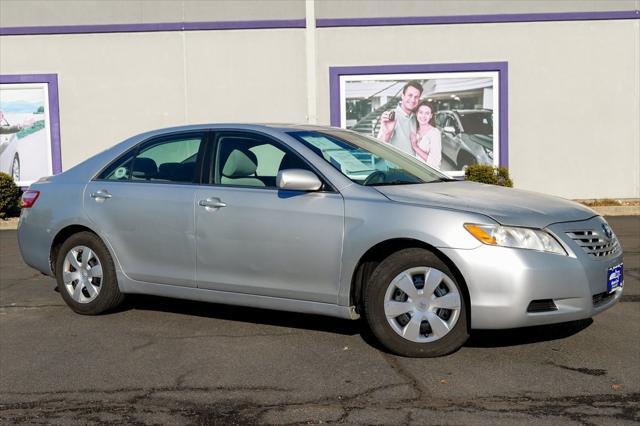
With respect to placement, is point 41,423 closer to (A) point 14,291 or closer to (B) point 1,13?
(A) point 14,291

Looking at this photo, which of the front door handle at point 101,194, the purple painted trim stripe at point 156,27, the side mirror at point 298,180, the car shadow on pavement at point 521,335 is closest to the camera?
the side mirror at point 298,180

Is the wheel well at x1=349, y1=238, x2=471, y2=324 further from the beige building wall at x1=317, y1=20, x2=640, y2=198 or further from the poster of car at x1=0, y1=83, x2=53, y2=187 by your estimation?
the poster of car at x1=0, y1=83, x2=53, y2=187

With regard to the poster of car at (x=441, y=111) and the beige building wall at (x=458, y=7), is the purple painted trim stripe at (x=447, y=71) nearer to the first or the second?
the poster of car at (x=441, y=111)

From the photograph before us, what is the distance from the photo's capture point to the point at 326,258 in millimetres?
5438

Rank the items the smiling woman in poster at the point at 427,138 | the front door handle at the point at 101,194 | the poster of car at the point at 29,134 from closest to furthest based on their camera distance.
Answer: the front door handle at the point at 101,194
the smiling woman in poster at the point at 427,138
the poster of car at the point at 29,134

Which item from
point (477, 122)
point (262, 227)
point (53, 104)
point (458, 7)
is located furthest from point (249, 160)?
point (53, 104)

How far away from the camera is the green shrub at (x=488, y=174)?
15438mm

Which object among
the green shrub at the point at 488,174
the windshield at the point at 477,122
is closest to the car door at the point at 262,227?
the green shrub at the point at 488,174

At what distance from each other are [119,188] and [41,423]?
2.69 meters

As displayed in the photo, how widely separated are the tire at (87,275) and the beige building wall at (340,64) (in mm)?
10208

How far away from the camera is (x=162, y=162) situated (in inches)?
253

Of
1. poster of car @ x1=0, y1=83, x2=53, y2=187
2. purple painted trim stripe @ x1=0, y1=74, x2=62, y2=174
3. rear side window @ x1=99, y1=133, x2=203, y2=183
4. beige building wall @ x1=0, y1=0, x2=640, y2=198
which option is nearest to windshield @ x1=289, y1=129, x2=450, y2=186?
rear side window @ x1=99, y1=133, x2=203, y2=183

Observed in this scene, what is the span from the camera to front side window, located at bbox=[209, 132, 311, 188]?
5.86 meters

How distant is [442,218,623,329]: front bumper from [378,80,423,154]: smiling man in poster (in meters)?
11.7
